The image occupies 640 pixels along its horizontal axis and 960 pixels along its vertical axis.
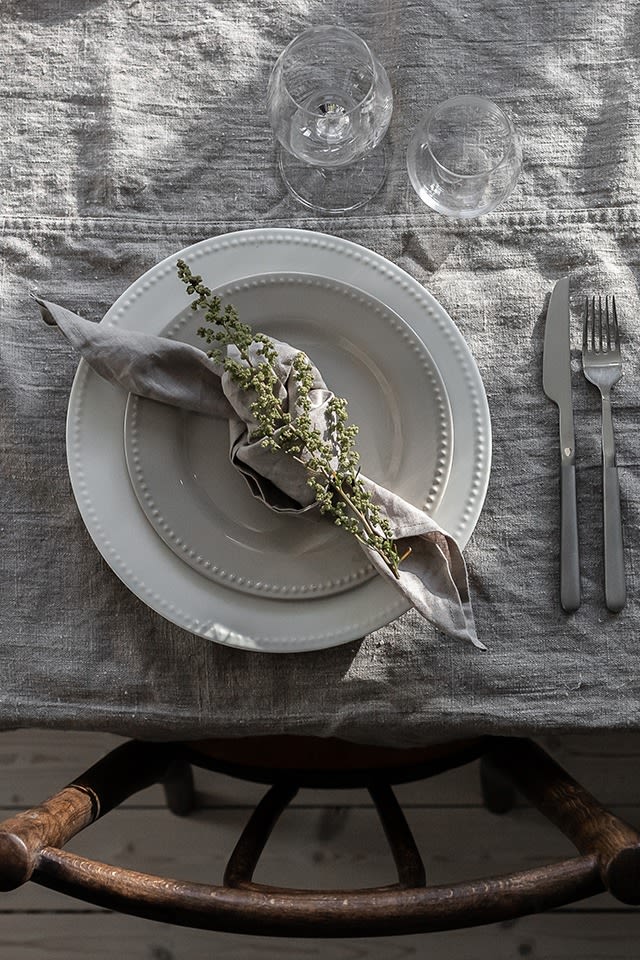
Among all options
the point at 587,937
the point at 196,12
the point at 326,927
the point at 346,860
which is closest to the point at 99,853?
the point at 346,860

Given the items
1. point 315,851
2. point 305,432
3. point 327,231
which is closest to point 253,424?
point 305,432

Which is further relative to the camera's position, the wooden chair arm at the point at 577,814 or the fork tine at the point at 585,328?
the fork tine at the point at 585,328

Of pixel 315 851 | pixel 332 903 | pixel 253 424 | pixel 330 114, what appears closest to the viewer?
pixel 332 903

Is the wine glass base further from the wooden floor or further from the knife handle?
the wooden floor

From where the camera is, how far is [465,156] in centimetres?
77

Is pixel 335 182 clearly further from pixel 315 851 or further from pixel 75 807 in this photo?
pixel 315 851

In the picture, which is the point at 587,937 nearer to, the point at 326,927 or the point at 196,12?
the point at 326,927

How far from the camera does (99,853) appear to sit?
1.32 m

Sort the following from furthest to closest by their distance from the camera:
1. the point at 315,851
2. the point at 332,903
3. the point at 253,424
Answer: the point at 315,851 → the point at 253,424 → the point at 332,903

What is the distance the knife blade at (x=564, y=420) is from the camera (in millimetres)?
756

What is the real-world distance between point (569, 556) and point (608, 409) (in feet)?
0.43

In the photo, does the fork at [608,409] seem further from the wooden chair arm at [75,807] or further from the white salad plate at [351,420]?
the wooden chair arm at [75,807]

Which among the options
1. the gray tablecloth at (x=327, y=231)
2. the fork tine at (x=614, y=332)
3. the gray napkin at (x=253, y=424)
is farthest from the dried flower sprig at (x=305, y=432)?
the fork tine at (x=614, y=332)

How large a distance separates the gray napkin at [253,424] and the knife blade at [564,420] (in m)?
0.12
